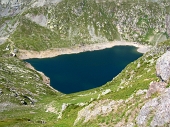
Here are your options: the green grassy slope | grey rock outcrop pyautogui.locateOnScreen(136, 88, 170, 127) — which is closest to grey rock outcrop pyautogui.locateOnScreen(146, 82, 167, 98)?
the green grassy slope

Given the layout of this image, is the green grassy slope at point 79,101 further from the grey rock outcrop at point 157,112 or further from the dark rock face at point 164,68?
the dark rock face at point 164,68

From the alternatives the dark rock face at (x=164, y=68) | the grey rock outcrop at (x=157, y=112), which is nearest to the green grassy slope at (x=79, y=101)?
the grey rock outcrop at (x=157, y=112)

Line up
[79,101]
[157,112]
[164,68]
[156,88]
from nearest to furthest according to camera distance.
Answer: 1. [157,112]
2. [164,68]
3. [156,88]
4. [79,101]

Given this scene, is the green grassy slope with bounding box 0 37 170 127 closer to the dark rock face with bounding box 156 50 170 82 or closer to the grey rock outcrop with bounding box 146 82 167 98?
the grey rock outcrop with bounding box 146 82 167 98

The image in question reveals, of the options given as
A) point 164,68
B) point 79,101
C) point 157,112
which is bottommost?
point 79,101

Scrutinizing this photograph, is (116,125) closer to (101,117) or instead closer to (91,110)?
(101,117)

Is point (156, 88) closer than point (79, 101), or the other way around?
point (156, 88)

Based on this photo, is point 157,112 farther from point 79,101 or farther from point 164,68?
point 79,101

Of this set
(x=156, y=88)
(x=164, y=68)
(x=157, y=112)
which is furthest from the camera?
(x=156, y=88)

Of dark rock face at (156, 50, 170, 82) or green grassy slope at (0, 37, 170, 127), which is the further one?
green grassy slope at (0, 37, 170, 127)

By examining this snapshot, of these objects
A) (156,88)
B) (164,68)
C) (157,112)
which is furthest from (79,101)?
(157,112)

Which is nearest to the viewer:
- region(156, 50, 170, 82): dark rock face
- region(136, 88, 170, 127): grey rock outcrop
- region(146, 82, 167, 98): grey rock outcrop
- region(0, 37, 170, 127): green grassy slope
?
region(136, 88, 170, 127): grey rock outcrop
